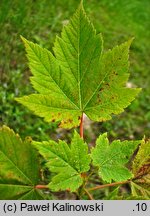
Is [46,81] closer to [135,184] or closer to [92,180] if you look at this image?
[135,184]

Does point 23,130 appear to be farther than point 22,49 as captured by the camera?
No

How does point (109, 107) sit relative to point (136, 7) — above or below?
below

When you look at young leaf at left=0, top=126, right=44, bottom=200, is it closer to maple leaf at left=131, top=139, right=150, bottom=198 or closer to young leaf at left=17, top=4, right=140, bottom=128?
young leaf at left=17, top=4, right=140, bottom=128

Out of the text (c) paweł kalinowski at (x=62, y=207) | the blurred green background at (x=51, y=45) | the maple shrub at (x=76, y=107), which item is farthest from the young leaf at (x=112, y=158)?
the blurred green background at (x=51, y=45)

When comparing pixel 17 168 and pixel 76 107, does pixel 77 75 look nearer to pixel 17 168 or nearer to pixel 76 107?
pixel 76 107

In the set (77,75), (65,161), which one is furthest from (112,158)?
(77,75)

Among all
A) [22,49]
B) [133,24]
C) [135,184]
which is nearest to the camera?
[135,184]

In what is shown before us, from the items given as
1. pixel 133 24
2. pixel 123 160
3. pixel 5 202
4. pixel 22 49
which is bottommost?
pixel 5 202

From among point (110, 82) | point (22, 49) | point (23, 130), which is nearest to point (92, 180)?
point (23, 130)
